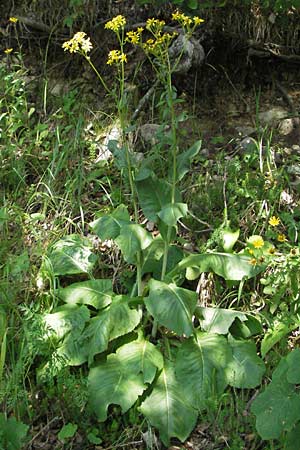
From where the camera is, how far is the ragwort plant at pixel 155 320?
316 cm

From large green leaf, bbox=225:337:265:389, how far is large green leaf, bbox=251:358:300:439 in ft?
1.87

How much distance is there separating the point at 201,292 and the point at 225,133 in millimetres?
1379

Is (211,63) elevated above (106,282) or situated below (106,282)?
above

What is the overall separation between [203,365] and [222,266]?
0.52 meters

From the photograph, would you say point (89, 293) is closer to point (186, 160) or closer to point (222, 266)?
point (222, 266)

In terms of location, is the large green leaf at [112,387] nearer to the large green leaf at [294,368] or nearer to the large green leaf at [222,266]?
the large green leaf at [222,266]

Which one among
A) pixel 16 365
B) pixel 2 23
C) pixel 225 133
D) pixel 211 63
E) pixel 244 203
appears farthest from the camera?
pixel 2 23

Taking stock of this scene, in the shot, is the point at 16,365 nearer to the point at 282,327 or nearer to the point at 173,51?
the point at 282,327

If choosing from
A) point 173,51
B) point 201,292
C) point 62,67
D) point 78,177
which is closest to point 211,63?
point 173,51

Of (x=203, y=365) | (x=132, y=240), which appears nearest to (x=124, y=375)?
(x=203, y=365)

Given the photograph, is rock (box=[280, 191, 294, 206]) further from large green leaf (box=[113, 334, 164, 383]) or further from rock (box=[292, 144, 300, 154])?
large green leaf (box=[113, 334, 164, 383])

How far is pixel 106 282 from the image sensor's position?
3590 mm

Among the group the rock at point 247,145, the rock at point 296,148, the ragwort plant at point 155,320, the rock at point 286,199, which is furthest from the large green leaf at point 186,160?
the rock at point 296,148

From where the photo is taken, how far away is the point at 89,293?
352 cm
